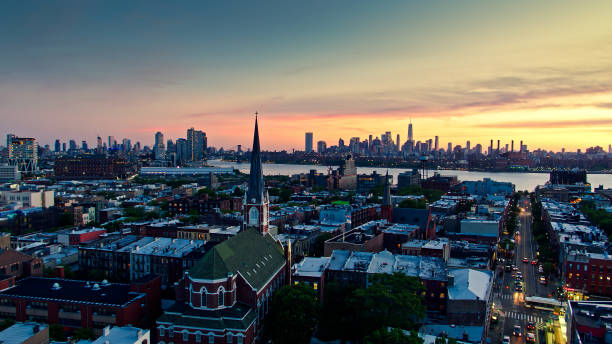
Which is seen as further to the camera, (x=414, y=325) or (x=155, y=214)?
(x=155, y=214)

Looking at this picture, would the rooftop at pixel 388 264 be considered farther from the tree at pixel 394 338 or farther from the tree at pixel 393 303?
the tree at pixel 394 338

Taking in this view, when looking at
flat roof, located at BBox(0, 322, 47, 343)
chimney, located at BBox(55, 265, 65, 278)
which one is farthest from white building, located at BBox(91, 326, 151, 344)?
chimney, located at BBox(55, 265, 65, 278)

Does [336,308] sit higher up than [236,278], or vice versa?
[236,278]

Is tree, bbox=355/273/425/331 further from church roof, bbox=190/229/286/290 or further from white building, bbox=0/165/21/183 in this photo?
white building, bbox=0/165/21/183

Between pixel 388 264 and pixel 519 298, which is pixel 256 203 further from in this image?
pixel 519 298

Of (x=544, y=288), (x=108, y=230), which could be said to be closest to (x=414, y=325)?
(x=544, y=288)

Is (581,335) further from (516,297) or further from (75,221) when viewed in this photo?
(75,221)

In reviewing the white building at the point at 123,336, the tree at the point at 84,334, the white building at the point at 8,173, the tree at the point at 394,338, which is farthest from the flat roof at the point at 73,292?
the white building at the point at 8,173

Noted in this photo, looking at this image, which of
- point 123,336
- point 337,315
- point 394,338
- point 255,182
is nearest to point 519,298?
point 337,315
